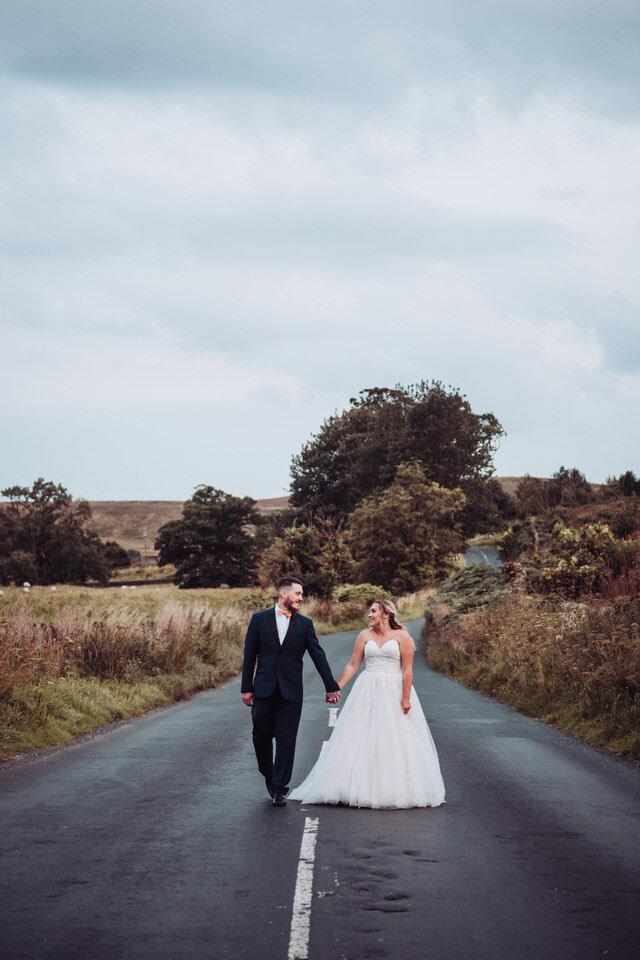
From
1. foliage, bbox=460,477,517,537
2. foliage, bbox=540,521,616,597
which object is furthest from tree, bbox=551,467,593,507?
foliage, bbox=540,521,616,597

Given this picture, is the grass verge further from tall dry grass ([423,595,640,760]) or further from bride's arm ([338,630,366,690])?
bride's arm ([338,630,366,690])

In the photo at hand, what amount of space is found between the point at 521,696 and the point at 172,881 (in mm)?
12945

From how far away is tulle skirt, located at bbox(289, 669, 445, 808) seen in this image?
8.48 meters

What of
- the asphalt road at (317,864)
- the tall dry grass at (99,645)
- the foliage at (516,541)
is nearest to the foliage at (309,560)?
the foliage at (516,541)

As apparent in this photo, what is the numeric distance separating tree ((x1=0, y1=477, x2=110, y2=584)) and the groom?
76.2 meters

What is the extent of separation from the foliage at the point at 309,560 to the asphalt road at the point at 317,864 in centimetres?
4197

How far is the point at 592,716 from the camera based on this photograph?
14.4m

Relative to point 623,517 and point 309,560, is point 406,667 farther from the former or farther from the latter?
point 309,560

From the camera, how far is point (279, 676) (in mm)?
8812

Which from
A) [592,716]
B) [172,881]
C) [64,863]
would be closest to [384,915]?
[172,881]

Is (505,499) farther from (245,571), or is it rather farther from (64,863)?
(64,863)

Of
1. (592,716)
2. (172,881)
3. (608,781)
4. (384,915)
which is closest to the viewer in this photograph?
(384,915)

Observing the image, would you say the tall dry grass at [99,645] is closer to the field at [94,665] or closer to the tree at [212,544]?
the field at [94,665]

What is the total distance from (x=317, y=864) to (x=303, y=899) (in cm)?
83
